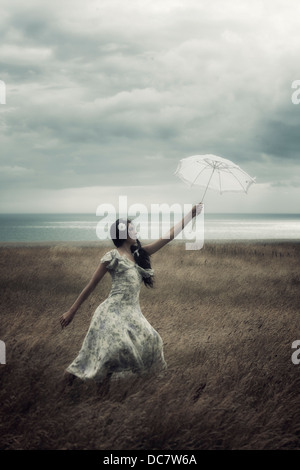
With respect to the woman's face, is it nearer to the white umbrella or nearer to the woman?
the woman

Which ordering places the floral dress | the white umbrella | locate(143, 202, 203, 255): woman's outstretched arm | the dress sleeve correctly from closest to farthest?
the floral dress < the dress sleeve < locate(143, 202, 203, 255): woman's outstretched arm < the white umbrella

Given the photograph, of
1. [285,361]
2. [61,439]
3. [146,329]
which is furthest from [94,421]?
[285,361]

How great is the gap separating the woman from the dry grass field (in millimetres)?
180

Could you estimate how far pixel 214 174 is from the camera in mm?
5719

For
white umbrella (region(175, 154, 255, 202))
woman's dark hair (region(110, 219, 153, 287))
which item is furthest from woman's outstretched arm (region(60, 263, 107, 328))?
white umbrella (region(175, 154, 255, 202))

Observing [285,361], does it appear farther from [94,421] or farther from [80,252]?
[80,252]

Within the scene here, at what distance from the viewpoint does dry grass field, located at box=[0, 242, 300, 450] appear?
11.9 feet

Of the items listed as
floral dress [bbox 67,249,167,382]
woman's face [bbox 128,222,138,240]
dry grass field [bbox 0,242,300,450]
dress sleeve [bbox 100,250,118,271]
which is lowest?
dry grass field [bbox 0,242,300,450]

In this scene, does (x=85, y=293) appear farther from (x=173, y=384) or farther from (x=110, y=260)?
(x=173, y=384)

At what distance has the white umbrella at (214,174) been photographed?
5.53 m

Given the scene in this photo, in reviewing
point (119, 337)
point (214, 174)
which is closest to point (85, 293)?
point (119, 337)

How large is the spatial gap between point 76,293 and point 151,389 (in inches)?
276

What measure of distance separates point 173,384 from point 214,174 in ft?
9.42

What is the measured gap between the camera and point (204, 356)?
574 cm
